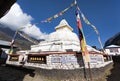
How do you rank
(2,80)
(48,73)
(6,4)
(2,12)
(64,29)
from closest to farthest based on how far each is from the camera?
(6,4) → (2,12) → (2,80) → (48,73) → (64,29)

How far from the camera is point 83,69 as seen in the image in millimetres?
11055

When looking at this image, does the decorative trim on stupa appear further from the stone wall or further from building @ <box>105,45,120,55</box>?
building @ <box>105,45,120,55</box>

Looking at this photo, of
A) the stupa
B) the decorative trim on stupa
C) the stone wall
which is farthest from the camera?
the decorative trim on stupa

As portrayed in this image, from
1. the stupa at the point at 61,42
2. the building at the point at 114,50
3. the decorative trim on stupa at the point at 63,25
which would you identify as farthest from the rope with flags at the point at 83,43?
the building at the point at 114,50

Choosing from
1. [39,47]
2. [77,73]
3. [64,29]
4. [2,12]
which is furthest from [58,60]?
[64,29]

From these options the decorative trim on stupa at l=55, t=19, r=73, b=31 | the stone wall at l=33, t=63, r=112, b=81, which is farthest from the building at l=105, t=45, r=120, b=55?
the stone wall at l=33, t=63, r=112, b=81

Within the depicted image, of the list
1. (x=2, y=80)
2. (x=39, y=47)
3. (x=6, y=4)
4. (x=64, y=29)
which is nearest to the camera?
(x=6, y=4)

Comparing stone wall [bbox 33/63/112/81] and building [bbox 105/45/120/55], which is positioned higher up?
building [bbox 105/45/120/55]

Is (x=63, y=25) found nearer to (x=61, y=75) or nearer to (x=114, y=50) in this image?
(x=61, y=75)

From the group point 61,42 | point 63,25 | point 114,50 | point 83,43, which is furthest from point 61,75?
point 114,50

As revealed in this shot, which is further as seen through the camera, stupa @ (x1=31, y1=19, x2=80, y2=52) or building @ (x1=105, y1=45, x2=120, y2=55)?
building @ (x1=105, y1=45, x2=120, y2=55)

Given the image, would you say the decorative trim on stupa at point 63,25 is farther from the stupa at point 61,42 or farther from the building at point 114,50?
the building at point 114,50

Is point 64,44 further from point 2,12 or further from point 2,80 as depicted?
point 2,12

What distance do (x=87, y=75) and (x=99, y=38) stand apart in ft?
28.3
